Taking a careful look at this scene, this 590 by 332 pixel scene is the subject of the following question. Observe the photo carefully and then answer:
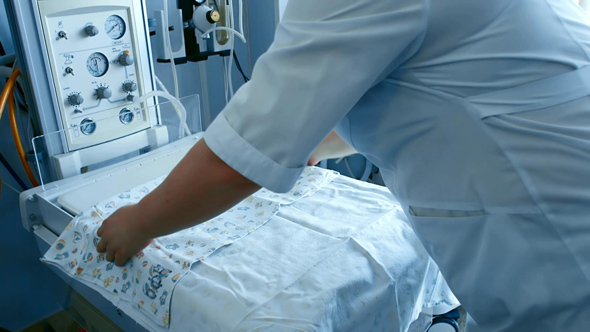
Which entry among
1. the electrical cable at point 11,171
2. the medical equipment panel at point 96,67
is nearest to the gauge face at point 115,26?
the medical equipment panel at point 96,67

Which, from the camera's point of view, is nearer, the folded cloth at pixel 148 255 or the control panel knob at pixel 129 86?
the folded cloth at pixel 148 255

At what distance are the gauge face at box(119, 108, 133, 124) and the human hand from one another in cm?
57

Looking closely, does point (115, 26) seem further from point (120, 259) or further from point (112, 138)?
point (120, 259)

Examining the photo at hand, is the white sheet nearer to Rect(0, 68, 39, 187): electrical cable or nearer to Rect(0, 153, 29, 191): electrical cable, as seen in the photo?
Rect(0, 68, 39, 187): electrical cable

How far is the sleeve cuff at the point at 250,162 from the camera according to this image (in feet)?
2.13

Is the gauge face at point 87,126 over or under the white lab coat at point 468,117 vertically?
under

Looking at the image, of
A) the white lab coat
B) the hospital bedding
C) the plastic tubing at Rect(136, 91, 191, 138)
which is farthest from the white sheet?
the plastic tubing at Rect(136, 91, 191, 138)

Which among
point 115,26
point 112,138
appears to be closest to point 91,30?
point 115,26

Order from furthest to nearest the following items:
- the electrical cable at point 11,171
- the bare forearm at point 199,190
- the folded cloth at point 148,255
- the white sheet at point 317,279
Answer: the electrical cable at point 11,171, the folded cloth at point 148,255, the white sheet at point 317,279, the bare forearm at point 199,190

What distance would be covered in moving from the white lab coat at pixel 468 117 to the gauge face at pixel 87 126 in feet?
2.73

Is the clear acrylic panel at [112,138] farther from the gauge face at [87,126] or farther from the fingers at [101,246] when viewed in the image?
the fingers at [101,246]

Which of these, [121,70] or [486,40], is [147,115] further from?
[486,40]

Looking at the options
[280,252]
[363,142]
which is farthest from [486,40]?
[280,252]

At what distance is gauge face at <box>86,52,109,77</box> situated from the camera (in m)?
1.37
